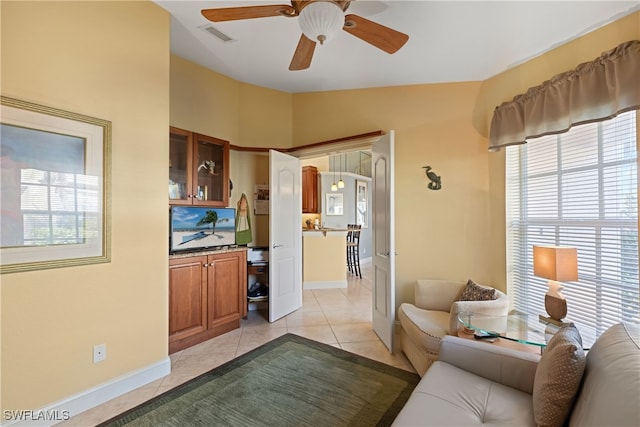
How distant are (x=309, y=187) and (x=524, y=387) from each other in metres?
6.30

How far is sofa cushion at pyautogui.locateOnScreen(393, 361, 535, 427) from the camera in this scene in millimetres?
1221

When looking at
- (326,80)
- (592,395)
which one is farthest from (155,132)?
(592,395)

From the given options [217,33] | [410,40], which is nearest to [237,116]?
[217,33]

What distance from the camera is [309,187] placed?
740 cm

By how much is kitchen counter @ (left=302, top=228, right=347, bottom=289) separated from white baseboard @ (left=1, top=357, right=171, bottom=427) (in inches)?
124

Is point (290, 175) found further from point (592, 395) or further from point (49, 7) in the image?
point (592, 395)

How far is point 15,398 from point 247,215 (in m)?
2.50

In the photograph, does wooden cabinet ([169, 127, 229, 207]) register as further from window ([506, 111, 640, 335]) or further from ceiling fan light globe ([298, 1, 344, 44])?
window ([506, 111, 640, 335])

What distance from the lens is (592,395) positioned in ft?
3.30

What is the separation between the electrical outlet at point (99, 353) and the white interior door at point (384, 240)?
2.30m

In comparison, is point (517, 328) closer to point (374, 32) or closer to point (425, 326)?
point (425, 326)

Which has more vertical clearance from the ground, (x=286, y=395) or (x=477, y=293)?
(x=477, y=293)

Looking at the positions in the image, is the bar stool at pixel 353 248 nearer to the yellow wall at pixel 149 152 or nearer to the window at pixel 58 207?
the yellow wall at pixel 149 152

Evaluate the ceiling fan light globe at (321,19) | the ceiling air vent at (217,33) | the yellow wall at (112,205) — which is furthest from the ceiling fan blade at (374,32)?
the yellow wall at (112,205)
